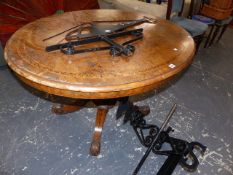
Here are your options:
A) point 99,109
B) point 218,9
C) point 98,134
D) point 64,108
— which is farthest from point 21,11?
point 218,9

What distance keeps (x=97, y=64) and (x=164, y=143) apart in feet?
2.79

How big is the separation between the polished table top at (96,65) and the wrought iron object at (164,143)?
39cm

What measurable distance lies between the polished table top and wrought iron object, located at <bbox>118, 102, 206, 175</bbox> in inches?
15.5

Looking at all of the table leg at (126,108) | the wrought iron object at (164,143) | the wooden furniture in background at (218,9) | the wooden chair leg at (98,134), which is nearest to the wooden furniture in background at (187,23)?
the wooden furniture in background at (218,9)

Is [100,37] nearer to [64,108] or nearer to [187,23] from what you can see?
[64,108]

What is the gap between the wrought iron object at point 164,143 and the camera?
1.22 meters

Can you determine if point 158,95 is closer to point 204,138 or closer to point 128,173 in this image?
point 204,138

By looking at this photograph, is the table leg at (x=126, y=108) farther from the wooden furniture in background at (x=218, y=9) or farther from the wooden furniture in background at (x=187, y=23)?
the wooden furniture in background at (x=218, y=9)

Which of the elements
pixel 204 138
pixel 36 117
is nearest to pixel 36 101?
pixel 36 117

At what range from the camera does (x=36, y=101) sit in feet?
5.66

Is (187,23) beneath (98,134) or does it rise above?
above

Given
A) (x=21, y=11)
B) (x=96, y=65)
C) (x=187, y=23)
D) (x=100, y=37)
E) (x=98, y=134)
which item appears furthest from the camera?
(x=187, y=23)

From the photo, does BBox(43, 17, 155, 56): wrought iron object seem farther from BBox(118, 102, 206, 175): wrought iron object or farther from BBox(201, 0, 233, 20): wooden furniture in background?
BBox(201, 0, 233, 20): wooden furniture in background

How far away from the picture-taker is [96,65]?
2.85 feet
